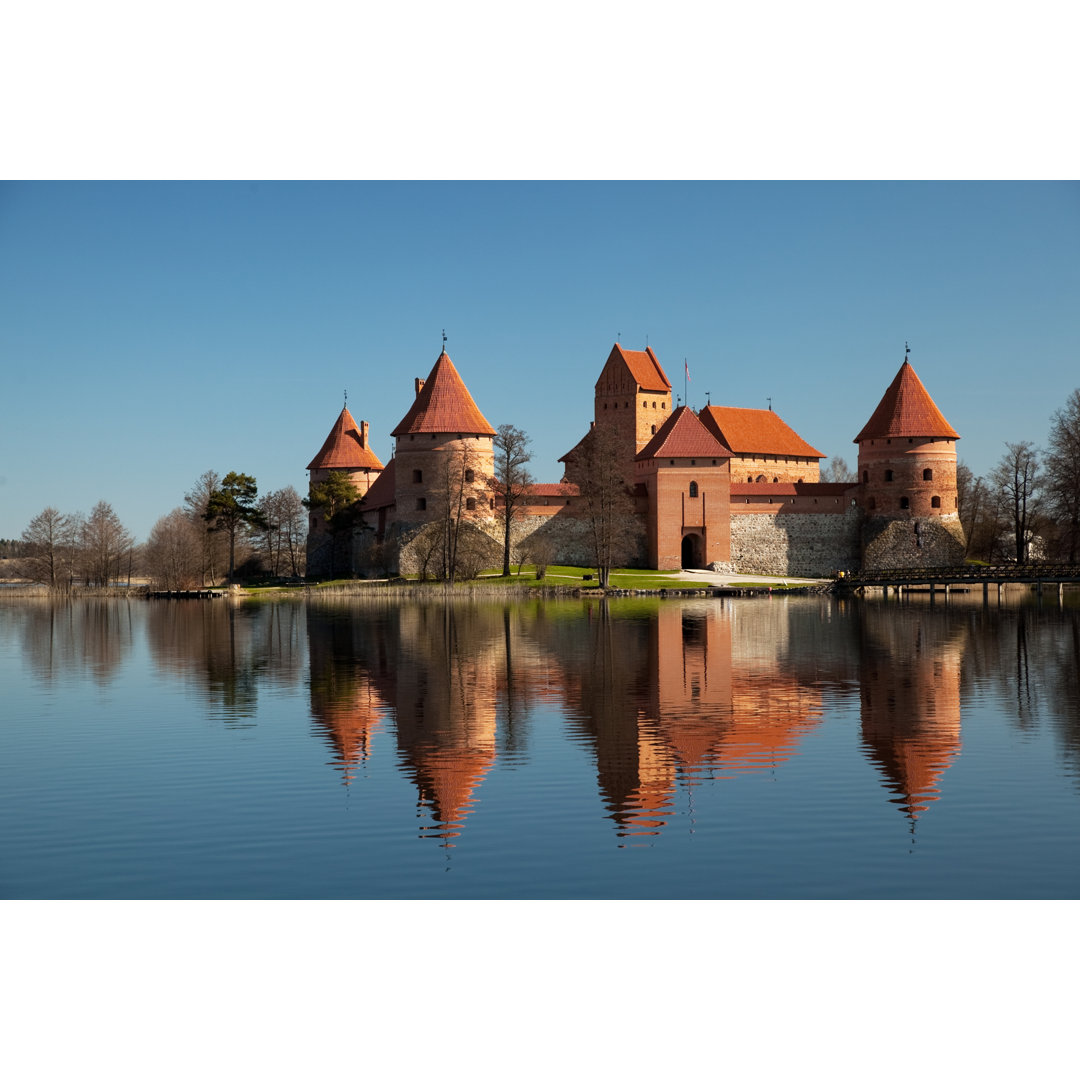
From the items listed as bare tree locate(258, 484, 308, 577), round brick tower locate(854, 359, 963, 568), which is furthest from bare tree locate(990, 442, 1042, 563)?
bare tree locate(258, 484, 308, 577)

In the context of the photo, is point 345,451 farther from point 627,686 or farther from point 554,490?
point 627,686

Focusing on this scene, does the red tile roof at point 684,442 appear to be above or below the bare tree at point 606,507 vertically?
above

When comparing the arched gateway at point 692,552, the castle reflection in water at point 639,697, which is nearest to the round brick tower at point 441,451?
the arched gateway at point 692,552

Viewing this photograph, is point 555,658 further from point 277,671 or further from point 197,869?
point 197,869

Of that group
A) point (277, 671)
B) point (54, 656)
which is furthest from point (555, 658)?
point (54, 656)

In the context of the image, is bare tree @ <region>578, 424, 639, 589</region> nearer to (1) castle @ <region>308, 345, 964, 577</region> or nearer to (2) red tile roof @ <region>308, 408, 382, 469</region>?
(1) castle @ <region>308, 345, 964, 577</region>

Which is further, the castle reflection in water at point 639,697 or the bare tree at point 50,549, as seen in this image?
the bare tree at point 50,549

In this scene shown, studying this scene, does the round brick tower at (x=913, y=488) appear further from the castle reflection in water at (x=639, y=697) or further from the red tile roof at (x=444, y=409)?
the castle reflection in water at (x=639, y=697)

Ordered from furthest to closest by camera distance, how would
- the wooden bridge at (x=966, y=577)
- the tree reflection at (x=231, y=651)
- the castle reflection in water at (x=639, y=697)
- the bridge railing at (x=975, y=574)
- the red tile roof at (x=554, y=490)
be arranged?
the red tile roof at (x=554, y=490) < the wooden bridge at (x=966, y=577) < the bridge railing at (x=975, y=574) < the tree reflection at (x=231, y=651) < the castle reflection in water at (x=639, y=697)
